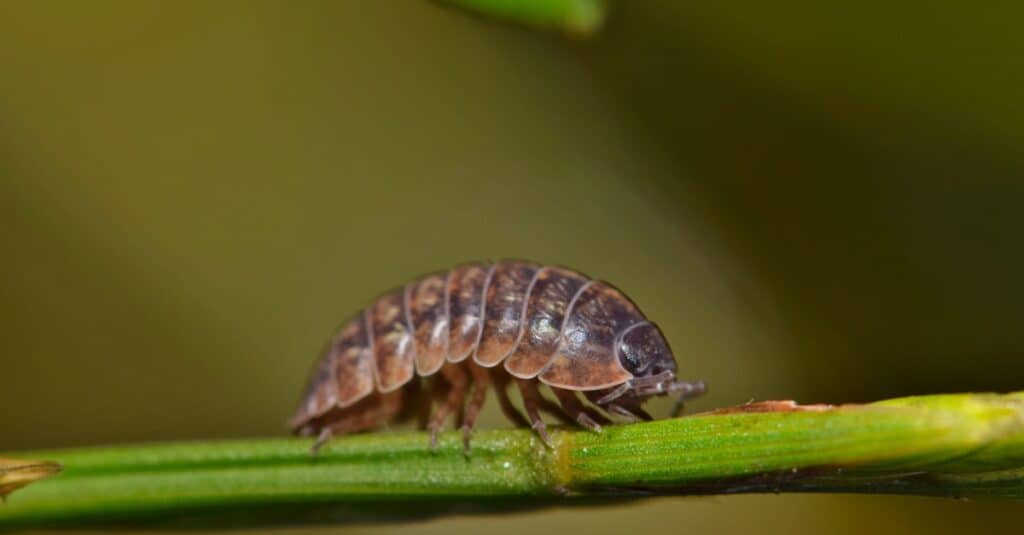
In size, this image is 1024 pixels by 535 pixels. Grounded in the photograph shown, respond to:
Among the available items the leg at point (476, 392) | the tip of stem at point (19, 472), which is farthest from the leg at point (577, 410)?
the tip of stem at point (19, 472)

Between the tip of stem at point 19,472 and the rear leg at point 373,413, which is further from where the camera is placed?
the rear leg at point 373,413

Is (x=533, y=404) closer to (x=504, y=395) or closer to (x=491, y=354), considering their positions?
(x=491, y=354)

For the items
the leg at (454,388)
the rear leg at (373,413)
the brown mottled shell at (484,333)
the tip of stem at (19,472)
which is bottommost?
the tip of stem at (19,472)

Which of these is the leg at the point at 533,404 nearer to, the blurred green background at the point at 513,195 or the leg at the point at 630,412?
the leg at the point at 630,412

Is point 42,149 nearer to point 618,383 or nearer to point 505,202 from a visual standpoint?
point 505,202

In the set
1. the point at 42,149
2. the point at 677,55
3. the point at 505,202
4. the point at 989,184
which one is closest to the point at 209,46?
the point at 42,149

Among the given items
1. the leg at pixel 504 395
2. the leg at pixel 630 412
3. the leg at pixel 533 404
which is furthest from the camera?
the leg at pixel 504 395
